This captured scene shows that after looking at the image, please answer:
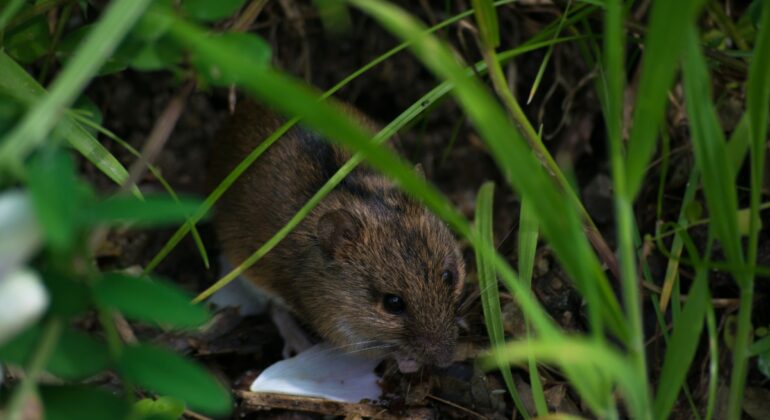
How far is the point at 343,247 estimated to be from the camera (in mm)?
4332

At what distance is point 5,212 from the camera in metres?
1.93

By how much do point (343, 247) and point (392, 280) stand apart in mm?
323

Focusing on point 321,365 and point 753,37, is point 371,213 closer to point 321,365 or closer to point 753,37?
point 321,365

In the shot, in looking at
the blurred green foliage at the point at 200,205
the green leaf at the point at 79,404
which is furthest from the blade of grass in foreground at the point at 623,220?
the green leaf at the point at 79,404

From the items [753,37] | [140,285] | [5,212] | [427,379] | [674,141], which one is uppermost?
[5,212]

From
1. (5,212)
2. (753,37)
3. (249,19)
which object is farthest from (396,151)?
(5,212)

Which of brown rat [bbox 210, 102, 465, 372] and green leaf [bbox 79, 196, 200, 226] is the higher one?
green leaf [bbox 79, 196, 200, 226]

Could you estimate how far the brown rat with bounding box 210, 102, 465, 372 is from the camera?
13.5ft

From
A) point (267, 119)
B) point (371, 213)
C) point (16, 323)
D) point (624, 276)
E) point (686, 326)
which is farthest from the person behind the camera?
point (267, 119)

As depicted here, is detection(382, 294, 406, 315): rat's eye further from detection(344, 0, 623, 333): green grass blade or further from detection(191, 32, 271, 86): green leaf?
detection(344, 0, 623, 333): green grass blade

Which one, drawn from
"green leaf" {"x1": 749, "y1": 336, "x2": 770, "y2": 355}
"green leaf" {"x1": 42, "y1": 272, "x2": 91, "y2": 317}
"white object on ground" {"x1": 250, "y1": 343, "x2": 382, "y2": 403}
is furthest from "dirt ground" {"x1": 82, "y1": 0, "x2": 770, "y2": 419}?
"green leaf" {"x1": 42, "y1": 272, "x2": 91, "y2": 317}

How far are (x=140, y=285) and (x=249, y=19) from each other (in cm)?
221

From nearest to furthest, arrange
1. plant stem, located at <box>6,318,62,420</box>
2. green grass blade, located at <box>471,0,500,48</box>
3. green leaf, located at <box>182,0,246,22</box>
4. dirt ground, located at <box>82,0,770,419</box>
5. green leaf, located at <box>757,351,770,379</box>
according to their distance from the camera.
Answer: plant stem, located at <box>6,318,62,420</box>, green leaf, located at <box>182,0,246,22</box>, green grass blade, located at <box>471,0,500,48</box>, green leaf, located at <box>757,351,770,379</box>, dirt ground, located at <box>82,0,770,419</box>

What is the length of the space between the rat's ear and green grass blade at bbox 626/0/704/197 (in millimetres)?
2012
